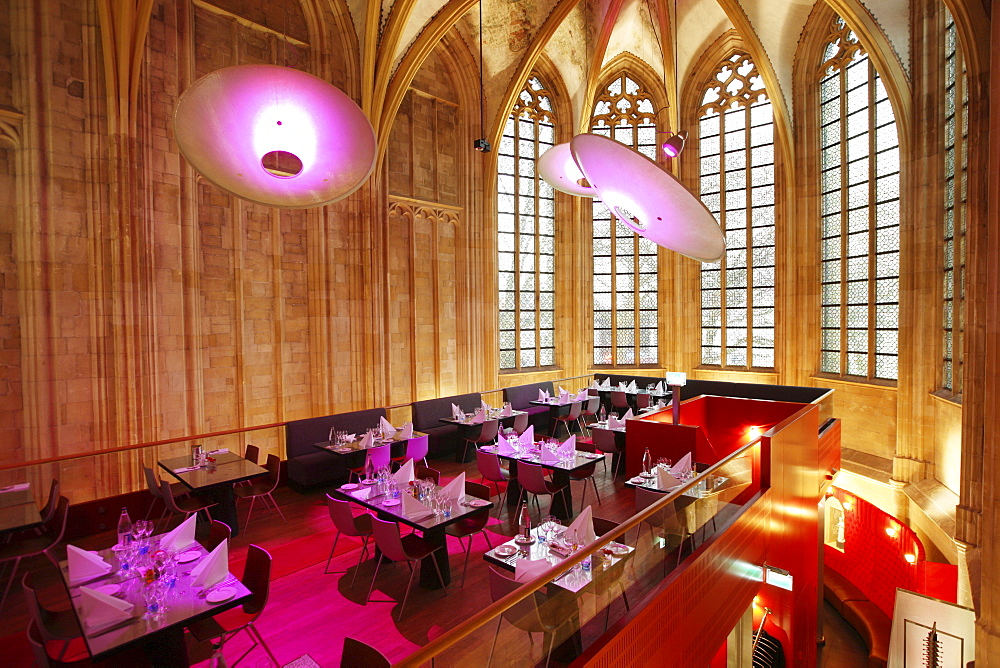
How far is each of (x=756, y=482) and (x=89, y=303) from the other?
11.0m

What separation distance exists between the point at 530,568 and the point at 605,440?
17.2 feet

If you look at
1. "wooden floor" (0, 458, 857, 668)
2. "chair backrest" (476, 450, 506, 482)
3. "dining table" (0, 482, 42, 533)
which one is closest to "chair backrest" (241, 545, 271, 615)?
"wooden floor" (0, 458, 857, 668)

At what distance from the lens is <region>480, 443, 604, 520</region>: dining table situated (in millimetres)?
7824

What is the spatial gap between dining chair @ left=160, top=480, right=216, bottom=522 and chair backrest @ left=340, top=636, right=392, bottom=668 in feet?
13.5

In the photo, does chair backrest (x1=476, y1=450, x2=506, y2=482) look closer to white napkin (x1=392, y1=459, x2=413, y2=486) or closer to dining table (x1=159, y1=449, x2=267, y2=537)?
white napkin (x1=392, y1=459, x2=413, y2=486)

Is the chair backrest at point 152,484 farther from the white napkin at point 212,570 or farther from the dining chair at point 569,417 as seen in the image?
the dining chair at point 569,417

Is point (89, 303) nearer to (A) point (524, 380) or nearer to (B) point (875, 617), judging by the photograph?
(A) point (524, 380)

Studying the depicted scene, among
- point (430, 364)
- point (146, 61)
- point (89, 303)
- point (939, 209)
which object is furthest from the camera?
point (430, 364)

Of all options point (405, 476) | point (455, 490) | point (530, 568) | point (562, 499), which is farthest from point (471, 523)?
point (562, 499)

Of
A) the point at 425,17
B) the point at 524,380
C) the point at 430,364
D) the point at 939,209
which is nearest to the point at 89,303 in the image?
the point at 430,364

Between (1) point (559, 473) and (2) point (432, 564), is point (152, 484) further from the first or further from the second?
(1) point (559, 473)

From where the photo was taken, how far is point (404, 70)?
12461mm

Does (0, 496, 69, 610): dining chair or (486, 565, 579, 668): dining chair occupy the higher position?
(486, 565, 579, 668): dining chair

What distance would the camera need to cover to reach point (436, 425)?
11938 millimetres
